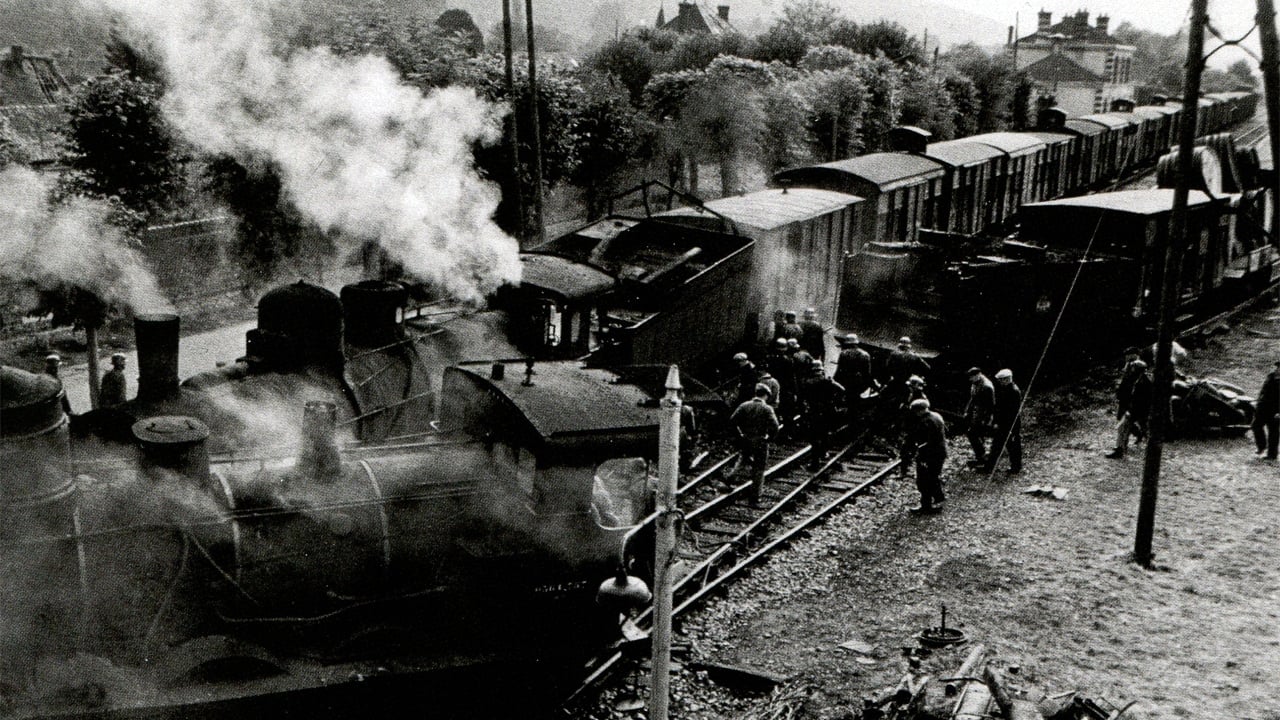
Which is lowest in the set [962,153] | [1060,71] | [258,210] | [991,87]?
[258,210]

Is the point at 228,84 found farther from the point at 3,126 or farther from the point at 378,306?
the point at 378,306

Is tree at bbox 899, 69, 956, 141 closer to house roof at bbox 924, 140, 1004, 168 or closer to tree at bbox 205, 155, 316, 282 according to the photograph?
house roof at bbox 924, 140, 1004, 168

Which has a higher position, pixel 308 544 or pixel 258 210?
pixel 258 210

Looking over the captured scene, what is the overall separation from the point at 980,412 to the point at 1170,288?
3.51 metres

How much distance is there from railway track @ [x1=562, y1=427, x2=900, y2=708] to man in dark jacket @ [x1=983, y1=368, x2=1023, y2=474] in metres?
1.29

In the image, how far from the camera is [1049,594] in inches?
401

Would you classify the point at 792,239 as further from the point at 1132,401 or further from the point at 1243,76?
the point at 1243,76

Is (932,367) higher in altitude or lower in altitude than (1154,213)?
lower

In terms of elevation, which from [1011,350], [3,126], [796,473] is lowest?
[796,473]

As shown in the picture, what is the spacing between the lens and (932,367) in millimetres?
15875

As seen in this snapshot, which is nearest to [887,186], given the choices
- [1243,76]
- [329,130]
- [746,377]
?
[746,377]

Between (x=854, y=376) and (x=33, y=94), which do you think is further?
(x=33, y=94)

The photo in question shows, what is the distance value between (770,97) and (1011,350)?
17009 millimetres

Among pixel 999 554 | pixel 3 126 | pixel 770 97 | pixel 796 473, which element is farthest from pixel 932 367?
pixel 770 97
